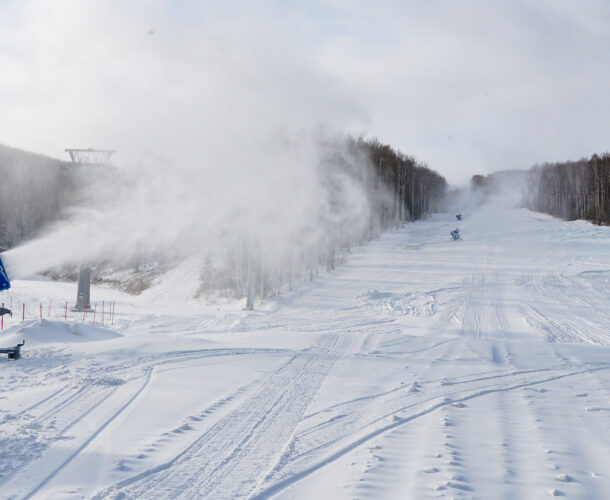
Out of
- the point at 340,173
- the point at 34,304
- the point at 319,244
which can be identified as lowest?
the point at 34,304

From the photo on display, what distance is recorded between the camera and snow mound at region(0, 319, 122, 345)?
11359 millimetres

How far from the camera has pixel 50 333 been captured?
12211 millimetres

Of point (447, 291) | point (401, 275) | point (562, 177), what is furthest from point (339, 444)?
point (562, 177)

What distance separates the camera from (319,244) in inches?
1319

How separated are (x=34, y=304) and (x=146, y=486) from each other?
26639mm

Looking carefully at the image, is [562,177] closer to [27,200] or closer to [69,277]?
[69,277]

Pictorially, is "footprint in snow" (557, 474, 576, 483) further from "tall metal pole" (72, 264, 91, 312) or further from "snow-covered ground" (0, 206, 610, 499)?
"tall metal pole" (72, 264, 91, 312)

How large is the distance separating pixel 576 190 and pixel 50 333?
81.7 meters

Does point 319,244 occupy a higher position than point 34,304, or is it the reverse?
point 319,244

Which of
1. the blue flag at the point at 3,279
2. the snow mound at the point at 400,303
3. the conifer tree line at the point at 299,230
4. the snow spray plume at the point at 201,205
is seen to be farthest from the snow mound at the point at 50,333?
the snow mound at the point at 400,303

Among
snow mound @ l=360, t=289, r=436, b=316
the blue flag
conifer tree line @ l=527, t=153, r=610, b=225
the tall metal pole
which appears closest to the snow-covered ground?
the blue flag

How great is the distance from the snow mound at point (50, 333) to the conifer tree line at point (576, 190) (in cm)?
5823

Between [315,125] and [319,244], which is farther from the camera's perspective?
[319,244]

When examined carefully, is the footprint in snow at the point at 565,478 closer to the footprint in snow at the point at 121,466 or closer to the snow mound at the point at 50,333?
the footprint in snow at the point at 121,466
